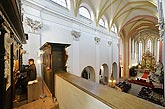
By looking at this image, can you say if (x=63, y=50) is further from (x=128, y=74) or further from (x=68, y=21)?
(x=128, y=74)

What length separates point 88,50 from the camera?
10.8 m

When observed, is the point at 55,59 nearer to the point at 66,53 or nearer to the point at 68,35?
the point at 66,53

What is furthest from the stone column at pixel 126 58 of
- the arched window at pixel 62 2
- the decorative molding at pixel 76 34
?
the arched window at pixel 62 2

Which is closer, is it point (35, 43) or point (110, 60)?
point (35, 43)

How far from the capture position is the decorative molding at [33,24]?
20.9ft

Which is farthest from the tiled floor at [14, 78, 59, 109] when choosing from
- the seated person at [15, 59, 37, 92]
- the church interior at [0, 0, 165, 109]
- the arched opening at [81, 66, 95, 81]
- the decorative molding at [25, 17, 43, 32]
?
the arched opening at [81, 66, 95, 81]

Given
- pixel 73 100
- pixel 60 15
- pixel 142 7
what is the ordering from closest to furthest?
pixel 73 100 < pixel 60 15 < pixel 142 7

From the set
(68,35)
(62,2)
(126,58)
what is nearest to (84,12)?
(62,2)

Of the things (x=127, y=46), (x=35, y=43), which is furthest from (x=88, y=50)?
(x=127, y=46)

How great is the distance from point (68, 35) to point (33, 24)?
2644 millimetres

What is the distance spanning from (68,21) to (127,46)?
14.6 metres

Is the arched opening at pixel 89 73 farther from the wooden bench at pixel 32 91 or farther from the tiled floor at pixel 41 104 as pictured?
the tiled floor at pixel 41 104

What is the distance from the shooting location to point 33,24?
6.52 metres

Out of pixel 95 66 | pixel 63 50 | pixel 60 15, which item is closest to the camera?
pixel 63 50
